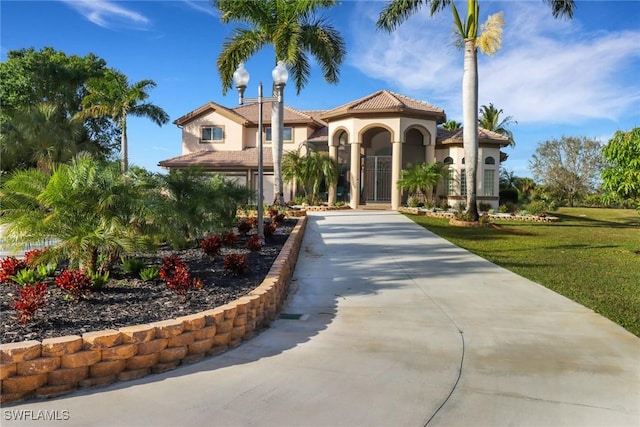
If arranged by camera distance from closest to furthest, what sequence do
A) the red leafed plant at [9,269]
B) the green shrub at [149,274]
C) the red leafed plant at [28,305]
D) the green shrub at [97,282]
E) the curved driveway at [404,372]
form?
the curved driveway at [404,372], the red leafed plant at [28,305], the green shrub at [97,282], the red leafed plant at [9,269], the green shrub at [149,274]

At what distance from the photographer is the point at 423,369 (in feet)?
14.0

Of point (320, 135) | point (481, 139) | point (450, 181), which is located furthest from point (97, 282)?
point (320, 135)

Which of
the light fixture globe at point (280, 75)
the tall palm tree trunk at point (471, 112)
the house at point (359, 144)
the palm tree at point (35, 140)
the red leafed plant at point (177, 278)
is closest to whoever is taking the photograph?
the red leafed plant at point (177, 278)

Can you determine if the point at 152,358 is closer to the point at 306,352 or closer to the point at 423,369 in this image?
the point at 306,352

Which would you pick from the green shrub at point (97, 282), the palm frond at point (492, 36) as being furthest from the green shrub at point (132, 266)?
the palm frond at point (492, 36)

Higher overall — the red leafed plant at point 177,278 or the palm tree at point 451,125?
the palm tree at point 451,125

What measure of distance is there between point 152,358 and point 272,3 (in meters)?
18.5

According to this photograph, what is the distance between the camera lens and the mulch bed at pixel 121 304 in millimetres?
4359

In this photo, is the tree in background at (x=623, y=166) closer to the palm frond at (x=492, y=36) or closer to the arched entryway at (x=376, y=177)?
the palm frond at (x=492, y=36)

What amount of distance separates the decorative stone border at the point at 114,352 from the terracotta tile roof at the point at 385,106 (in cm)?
2104

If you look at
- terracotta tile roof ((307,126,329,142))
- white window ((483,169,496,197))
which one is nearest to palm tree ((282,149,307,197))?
terracotta tile roof ((307,126,329,142))

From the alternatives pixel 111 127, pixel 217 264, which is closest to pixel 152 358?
pixel 217 264

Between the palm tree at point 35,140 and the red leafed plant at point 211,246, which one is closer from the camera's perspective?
the red leafed plant at point 211,246

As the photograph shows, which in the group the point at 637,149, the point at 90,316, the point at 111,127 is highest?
the point at 111,127
